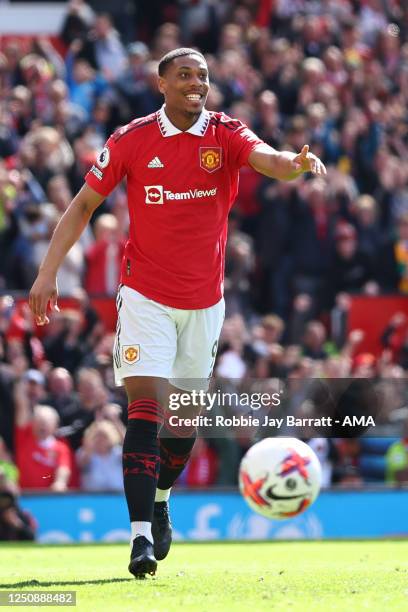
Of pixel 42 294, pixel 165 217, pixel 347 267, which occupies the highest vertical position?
pixel 347 267

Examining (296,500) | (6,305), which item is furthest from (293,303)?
(296,500)

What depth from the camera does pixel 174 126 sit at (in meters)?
8.22

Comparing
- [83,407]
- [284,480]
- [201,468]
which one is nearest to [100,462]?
[83,407]

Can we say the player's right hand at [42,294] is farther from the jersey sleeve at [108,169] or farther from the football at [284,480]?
the football at [284,480]

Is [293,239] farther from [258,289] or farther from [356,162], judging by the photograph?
[356,162]

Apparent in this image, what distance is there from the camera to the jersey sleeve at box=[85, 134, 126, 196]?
322 inches

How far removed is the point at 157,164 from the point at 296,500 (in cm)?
300

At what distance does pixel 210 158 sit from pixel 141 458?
172 cm

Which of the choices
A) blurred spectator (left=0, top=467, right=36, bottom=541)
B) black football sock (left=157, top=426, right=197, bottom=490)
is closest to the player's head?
black football sock (left=157, top=426, right=197, bottom=490)

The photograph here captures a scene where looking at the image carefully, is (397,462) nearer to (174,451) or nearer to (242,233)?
(242,233)

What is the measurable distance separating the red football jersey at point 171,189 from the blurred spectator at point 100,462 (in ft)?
20.3

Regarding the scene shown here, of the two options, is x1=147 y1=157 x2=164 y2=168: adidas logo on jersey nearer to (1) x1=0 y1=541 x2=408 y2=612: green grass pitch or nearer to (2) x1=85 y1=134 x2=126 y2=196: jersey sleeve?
(2) x1=85 y1=134 x2=126 y2=196: jersey sleeve

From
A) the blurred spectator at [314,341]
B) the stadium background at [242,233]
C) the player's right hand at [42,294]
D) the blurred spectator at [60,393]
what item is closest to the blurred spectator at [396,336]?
the stadium background at [242,233]

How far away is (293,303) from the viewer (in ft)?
58.4
